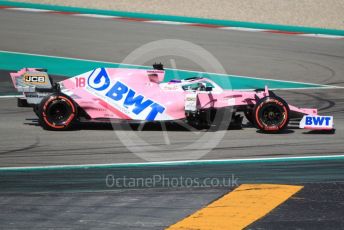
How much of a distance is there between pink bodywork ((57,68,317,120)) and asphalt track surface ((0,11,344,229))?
18.2 inches

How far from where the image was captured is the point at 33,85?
17.1 m

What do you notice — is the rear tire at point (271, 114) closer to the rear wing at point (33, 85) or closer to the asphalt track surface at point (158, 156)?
the asphalt track surface at point (158, 156)

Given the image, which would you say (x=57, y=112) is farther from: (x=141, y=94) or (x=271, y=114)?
(x=271, y=114)

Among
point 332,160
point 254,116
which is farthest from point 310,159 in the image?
point 254,116

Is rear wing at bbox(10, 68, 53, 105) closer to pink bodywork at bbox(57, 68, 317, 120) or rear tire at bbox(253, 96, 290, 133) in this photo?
pink bodywork at bbox(57, 68, 317, 120)

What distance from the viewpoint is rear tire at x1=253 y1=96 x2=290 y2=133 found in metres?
16.4

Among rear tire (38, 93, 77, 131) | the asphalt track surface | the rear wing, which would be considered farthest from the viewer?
the rear wing

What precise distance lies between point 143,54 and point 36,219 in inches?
664

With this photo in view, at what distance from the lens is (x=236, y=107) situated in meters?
16.7

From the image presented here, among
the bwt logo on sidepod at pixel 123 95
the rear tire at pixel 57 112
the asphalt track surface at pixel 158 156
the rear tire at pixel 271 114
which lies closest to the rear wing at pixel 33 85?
the rear tire at pixel 57 112

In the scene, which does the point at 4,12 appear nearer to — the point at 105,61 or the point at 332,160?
the point at 105,61

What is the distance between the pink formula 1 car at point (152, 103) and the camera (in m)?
16.5

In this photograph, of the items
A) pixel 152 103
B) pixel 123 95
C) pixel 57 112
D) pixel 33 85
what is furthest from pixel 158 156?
pixel 33 85

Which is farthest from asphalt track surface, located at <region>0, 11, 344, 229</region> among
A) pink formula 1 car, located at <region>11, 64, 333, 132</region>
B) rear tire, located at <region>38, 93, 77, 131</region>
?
pink formula 1 car, located at <region>11, 64, 333, 132</region>
